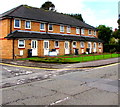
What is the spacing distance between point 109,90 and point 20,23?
21701 mm

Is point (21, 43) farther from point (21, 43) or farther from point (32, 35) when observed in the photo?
point (32, 35)

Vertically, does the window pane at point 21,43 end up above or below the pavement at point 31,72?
above

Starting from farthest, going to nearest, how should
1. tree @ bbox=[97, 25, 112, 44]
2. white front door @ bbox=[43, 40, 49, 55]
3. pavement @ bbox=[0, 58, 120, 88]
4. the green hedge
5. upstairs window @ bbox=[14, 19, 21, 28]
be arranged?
tree @ bbox=[97, 25, 112, 44], the green hedge, white front door @ bbox=[43, 40, 49, 55], upstairs window @ bbox=[14, 19, 21, 28], pavement @ bbox=[0, 58, 120, 88]

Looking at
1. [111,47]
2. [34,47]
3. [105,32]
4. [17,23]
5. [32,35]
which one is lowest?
[34,47]

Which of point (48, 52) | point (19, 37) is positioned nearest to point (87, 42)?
point (48, 52)

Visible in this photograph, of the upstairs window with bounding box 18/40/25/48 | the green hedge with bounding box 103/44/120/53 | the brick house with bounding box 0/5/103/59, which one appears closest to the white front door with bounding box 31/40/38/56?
the brick house with bounding box 0/5/103/59

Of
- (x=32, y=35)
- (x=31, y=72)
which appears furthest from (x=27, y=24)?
(x=31, y=72)

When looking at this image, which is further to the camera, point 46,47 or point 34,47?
point 46,47

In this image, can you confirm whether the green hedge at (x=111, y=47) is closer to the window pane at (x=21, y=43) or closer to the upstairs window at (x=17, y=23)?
the window pane at (x=21, y=43)

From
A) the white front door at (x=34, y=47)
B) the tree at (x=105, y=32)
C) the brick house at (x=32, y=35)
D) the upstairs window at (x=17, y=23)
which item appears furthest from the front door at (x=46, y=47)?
the tree at (x=105, y=32)

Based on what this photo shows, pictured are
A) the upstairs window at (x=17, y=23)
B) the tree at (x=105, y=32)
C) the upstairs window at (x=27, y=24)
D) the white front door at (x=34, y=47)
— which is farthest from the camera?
the tree at (x=105, y=32)

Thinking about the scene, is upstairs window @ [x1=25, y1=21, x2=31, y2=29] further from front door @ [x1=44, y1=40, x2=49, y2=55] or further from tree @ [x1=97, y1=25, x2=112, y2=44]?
tree @ [x1=97, y1=25, x2=112, y2=44]

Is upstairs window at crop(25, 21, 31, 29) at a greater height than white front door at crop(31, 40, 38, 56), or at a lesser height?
greater

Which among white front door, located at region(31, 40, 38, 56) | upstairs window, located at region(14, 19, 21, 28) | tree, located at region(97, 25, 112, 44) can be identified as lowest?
white front door, located at region(31, 40, 38, 56)
